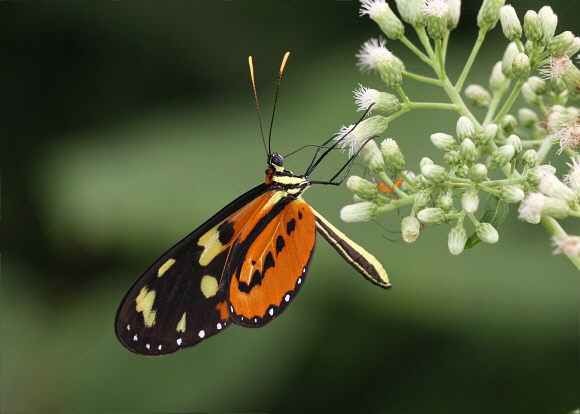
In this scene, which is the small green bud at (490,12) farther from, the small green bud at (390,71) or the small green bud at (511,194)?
the small green bud at (511,194)

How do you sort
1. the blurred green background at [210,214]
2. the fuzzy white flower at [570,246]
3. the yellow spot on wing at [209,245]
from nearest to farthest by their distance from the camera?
the fuzzy white flower at [570,246] < the yellow spot on wing at [209,245] < the blurred green background at [210,214]

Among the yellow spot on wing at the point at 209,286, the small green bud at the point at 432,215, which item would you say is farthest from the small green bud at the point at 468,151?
the yellow spot on wing at the point at 209,286

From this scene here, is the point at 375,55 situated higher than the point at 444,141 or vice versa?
the point at 375,55

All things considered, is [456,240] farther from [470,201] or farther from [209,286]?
[209,286]

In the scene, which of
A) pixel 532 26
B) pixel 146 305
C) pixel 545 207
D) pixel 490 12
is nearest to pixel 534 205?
pixel 545 207

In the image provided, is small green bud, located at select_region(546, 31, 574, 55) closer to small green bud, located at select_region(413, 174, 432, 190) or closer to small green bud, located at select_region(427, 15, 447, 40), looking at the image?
small green bud, located at select_region(427, 15, 447, 40)
